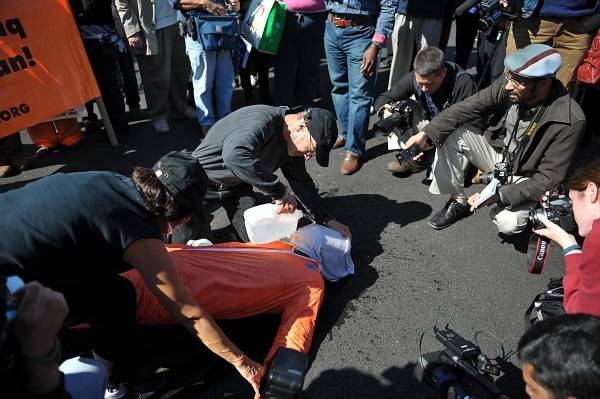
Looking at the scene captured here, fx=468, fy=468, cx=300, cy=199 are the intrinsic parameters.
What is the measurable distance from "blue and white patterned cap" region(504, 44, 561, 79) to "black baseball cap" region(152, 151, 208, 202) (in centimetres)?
207

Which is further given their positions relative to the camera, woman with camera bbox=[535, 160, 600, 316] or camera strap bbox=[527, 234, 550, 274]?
camera strap bbox=[527, 234, 550, 274]

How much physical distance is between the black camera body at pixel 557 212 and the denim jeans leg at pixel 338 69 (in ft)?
6.64

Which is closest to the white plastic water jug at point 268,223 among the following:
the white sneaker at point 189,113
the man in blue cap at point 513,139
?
the man in blue cap at point 513,139

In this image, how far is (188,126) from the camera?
16.0 ft

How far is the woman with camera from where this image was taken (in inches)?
68.9

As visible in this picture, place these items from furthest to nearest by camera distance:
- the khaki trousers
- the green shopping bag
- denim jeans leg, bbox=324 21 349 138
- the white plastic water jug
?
the khaki trousers, the green shopping bag, denim jeans leg, bbox=324 21 349 138, the white plastic water jug

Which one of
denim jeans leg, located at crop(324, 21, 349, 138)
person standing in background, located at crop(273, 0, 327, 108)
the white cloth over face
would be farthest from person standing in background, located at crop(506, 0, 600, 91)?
the white cloth over face

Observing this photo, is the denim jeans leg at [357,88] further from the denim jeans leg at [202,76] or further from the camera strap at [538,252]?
the camera strap at [538,252]

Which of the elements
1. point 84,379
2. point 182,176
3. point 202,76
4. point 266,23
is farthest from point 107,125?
point 84,379

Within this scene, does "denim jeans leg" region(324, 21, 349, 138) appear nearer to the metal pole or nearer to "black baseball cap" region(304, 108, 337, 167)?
"black baseball cap" region(304, 108, 337, 167)

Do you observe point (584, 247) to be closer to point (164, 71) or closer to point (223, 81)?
point (223, 81)

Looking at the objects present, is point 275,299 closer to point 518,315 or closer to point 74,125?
point 518,315

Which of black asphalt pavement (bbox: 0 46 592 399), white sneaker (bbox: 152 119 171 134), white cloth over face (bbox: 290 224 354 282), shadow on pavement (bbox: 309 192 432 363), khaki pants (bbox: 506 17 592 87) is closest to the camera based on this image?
black asphalt pavement (bbox: 0 46 592 399)

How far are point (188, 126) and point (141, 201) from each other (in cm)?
326
